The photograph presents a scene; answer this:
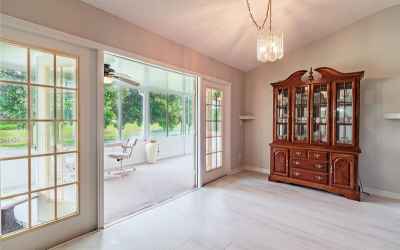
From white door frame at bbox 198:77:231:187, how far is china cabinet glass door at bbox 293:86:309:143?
4.58 ft

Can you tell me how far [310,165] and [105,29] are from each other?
154 inches

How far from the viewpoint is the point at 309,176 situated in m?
4.10

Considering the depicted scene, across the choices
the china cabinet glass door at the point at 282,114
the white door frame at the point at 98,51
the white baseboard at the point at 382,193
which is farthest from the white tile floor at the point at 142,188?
the white baseboard at the point at 382,193

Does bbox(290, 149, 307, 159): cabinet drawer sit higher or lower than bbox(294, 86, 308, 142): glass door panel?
lower

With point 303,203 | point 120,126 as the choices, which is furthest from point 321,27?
point 120,126

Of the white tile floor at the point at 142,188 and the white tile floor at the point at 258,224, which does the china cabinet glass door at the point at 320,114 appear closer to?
the white tile floor at the point at 258,224

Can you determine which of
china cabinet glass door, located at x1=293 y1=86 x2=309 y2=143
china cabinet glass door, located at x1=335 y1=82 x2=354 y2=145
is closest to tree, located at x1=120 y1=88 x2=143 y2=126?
china cabinet glass door, located at x1=293 y1=86 x2=309 y2=143

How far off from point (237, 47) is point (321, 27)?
4.96ft

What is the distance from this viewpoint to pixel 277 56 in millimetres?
2748

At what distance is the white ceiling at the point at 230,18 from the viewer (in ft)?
9.07

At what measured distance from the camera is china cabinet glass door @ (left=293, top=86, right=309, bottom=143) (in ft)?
13.8

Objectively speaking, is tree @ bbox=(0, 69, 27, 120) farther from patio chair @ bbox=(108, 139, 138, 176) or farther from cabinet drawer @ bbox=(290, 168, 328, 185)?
cabinet drawer @ bbox=(290, 168, 328, 185)

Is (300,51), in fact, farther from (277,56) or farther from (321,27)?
(277,56)

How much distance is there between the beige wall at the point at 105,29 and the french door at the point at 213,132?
0.44 meters
